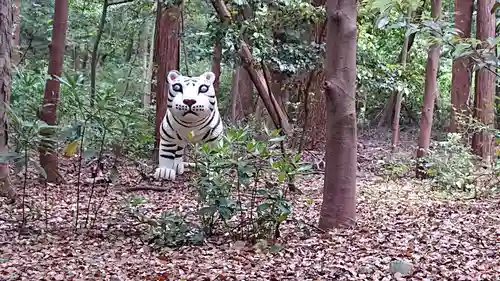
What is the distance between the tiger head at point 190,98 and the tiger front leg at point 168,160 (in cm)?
61

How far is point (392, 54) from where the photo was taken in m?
17.1

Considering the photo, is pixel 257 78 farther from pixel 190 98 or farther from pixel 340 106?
pixel 340 106

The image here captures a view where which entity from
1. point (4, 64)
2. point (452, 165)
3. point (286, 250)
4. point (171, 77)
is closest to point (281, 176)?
point (286, 250)

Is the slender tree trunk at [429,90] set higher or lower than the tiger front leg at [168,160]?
higher

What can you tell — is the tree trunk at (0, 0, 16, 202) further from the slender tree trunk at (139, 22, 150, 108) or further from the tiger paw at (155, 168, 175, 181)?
the slender tree trunk at (139, 22, 150, 108)

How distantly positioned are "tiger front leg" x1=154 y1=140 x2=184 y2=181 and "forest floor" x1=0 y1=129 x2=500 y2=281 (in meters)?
Result: 1.92

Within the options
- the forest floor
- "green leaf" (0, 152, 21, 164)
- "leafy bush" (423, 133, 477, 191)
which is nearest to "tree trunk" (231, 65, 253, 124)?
"leafy bush" (423, 133, 477, 191)

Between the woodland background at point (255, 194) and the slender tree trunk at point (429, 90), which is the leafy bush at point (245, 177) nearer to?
the woodland background at point (255, 194)

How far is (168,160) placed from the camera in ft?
26.4

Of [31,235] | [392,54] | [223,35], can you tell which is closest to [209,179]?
[31,235]

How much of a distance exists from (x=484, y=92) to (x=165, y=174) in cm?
537

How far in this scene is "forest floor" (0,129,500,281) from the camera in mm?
3729

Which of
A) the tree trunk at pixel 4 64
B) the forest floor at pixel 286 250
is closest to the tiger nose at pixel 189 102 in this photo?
the forest floor at pixel 286 250

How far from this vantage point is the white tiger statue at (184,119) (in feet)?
24.3
